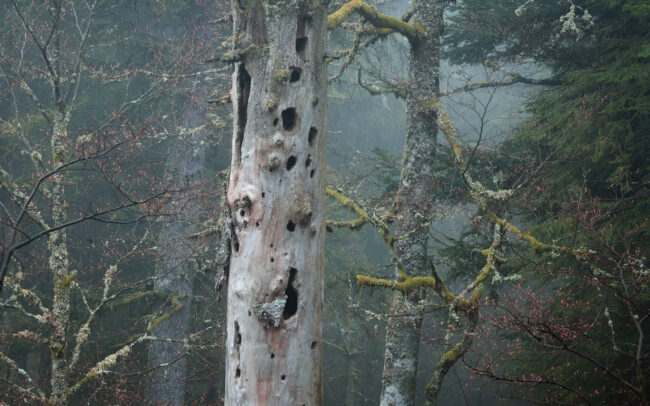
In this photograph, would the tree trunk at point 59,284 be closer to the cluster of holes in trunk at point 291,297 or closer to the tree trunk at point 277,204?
the tree trunk at point 277,204

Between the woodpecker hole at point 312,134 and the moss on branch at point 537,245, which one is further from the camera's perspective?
the moss on branch at point 537,245

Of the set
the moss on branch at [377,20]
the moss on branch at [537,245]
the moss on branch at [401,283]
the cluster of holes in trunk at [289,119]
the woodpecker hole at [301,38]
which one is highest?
the moss on branch at [377,20]

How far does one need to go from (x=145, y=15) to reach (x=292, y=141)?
37.1 ft

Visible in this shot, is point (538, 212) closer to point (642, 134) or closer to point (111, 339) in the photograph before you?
point (642, 134)

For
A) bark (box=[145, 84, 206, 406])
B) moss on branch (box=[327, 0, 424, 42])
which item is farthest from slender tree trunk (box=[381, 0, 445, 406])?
bark (box=[145, 84, 206, 406])

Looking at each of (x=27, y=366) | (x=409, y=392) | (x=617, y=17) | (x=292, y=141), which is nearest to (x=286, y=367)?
(x=292, y=141)

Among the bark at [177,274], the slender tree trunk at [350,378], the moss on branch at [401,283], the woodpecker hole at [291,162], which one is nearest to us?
the woodpecker hole at [291,162]

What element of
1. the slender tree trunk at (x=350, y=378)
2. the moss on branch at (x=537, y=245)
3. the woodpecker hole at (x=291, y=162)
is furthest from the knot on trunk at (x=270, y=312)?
the slender tree trunk at (x=350, y=378)

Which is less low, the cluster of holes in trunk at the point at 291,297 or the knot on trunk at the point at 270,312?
the cluster of holes in trunk at the point at 291,297

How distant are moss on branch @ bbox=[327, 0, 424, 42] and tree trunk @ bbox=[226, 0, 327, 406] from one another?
4.47 feet

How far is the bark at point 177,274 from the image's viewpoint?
29.0 feet

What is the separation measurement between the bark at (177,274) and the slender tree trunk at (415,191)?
387 centimetres

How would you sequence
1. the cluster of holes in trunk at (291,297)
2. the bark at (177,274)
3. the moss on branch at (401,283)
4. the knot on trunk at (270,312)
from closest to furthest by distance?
the knot on trunk at (270,312) → the cluster of holes in trunk at (291,297) → the moss on branch at (401,283) → the bark at (177,274)

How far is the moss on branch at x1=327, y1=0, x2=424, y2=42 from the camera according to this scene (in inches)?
185
